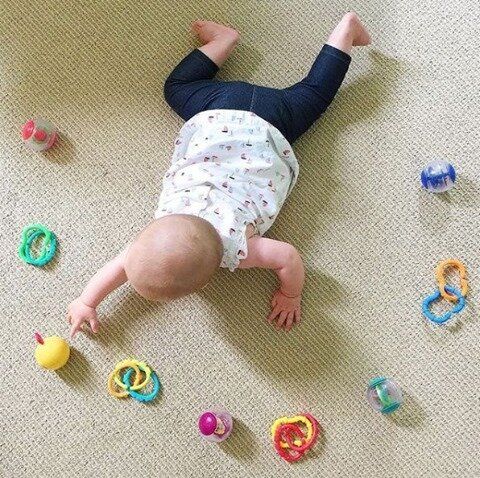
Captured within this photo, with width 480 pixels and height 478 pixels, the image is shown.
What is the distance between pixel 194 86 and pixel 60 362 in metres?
0.51

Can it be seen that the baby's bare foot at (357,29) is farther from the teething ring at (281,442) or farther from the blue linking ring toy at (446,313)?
the teething ring at (281,442)

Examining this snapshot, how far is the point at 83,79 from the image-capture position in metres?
1.20

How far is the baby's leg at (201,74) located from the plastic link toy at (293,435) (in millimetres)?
529

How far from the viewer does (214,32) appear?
1.18m

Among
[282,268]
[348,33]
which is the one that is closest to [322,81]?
[348,33]

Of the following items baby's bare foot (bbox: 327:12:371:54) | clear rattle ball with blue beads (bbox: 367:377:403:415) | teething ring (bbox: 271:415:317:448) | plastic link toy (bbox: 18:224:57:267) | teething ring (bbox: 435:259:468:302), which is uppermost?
baby's bare foot (bbox: 327:12:371:54)

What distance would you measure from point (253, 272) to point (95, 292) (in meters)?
0.26

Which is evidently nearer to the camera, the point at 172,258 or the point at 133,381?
the point at 172,258

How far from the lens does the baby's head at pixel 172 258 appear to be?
3.04 feet

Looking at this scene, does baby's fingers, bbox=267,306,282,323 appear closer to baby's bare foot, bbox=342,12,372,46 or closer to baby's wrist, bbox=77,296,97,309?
baby's wrist, bbox=77,296,97,309

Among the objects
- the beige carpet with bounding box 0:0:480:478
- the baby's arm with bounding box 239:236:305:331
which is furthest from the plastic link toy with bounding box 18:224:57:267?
the baby's arm with bounding box 239:236:305:331

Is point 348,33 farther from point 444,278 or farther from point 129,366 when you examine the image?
point 129,366

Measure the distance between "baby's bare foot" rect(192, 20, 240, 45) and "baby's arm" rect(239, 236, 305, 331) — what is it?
356 millimetres

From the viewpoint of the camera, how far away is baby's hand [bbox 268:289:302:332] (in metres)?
1.12
